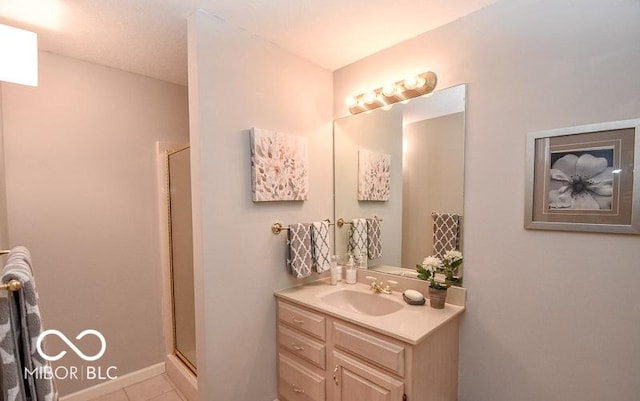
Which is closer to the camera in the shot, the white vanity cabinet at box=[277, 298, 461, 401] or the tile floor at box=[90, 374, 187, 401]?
the white vanity cabinet at box=[277, 298, 461, 401]

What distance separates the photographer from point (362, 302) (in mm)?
1887

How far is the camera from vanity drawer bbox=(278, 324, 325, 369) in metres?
1.61

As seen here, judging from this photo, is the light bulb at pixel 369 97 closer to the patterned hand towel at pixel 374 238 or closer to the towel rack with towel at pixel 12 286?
the patterned hand towel at pixel 374 238

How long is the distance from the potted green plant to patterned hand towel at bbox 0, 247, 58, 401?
5.15 feet

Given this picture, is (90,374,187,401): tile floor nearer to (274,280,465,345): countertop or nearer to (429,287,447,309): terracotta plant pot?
(274,280,465,345): countertop

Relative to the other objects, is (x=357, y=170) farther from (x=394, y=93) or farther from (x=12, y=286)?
(x=12, y=286)

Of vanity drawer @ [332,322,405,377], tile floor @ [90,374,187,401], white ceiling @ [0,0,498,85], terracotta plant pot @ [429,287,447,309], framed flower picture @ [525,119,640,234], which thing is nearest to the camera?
framed flower picture @ [525,119,640,234]

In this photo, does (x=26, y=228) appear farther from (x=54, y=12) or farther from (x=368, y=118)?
(x=368, y=118)

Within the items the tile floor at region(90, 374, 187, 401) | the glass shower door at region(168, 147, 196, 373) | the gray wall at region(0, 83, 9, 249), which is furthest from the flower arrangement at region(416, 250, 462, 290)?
the gray wall at region(0, 83, 9, 249)

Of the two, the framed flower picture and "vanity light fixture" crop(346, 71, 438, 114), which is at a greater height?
"vanity light fixture" crop(346, 71, 438, 114)

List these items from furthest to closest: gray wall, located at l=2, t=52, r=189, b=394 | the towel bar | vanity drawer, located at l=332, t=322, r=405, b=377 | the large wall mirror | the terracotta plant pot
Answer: gray wall, located at l=2, t=52, r=189, b=394 < the large wall mirror < the terracotta plant pot < vanity drawer, located at l=332, t=322, r=405, b=377 < the towel bar

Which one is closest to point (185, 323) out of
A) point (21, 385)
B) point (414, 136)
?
point (21, 385)

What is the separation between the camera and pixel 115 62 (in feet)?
6.66

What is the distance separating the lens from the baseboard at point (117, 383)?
1989mm
